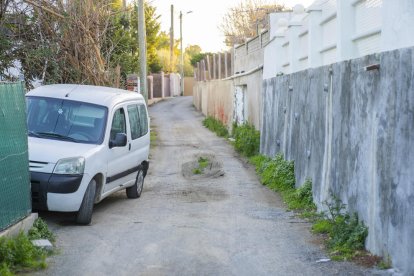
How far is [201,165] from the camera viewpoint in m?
18.1

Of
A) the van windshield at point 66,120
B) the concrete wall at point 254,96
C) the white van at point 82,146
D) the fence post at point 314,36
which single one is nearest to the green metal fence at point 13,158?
the white van at point 82,146

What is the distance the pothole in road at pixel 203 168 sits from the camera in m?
16.5

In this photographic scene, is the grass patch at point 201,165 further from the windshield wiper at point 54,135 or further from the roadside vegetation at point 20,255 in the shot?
the roadside vegetation at point 20,255

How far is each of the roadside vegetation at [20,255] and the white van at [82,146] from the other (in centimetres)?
168

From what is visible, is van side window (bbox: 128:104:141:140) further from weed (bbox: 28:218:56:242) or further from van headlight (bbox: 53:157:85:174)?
weed (bbox: 28:218:56:242)

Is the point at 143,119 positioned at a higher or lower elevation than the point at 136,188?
higher

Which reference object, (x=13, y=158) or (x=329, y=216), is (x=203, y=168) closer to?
(x=329, y=216)

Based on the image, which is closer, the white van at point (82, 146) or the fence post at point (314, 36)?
the white van at point (82, 146)

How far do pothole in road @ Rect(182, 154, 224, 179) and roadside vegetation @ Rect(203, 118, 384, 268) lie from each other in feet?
3.29

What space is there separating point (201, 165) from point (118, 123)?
23.2ft

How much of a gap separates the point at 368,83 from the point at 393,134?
4.07 ft

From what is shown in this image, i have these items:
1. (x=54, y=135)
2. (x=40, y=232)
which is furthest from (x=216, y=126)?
(x=40, y=232)

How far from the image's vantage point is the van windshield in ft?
33.8

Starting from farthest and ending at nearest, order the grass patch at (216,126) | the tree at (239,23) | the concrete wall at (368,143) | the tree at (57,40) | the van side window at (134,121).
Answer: the tree at (239,23) → the grass patch at (216,126) → the tree at (57,40) → the van side window at (134,121) → the concrete wall at (368,143)
